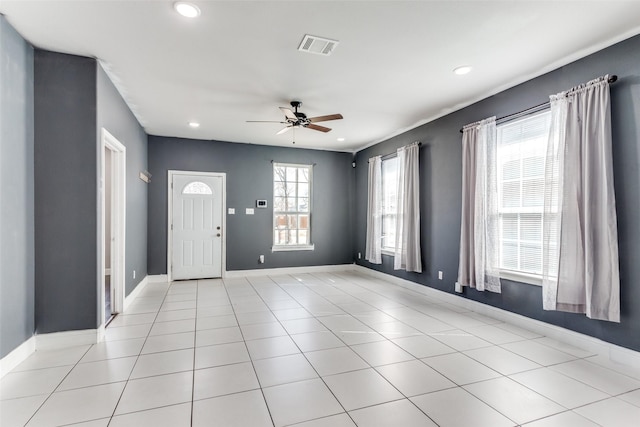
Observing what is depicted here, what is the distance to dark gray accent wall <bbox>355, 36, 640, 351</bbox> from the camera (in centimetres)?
258

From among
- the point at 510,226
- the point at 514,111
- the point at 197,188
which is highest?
the point at 514,111

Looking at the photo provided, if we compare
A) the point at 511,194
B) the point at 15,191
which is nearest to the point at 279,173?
the point at 511,194

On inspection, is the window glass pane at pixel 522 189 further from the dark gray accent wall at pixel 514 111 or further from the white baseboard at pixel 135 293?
the white baseboard at pixel 135 293

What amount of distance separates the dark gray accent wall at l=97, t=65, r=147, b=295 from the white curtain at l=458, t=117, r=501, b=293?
4158mm

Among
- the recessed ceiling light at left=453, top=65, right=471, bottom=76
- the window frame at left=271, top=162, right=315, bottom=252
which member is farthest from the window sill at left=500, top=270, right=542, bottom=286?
the window frame at left=271, top=162, right=315, bottom=252

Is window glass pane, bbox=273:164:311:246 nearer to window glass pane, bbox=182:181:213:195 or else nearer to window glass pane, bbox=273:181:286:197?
window glass pane, bbox=273:181:286:197

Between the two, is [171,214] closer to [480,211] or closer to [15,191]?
[15,191]

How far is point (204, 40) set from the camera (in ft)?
8.82

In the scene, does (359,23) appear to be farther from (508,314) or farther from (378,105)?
(508,314)

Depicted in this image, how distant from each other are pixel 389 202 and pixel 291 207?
84.0 inches

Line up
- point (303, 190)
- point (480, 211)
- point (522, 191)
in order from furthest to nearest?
point (303, 190), point (480, 211), point (522, 191)

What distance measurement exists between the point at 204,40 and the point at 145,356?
109 inches

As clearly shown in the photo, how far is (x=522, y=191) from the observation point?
11.4 ft

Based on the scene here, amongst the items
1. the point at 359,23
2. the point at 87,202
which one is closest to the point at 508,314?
the point at 359,23
